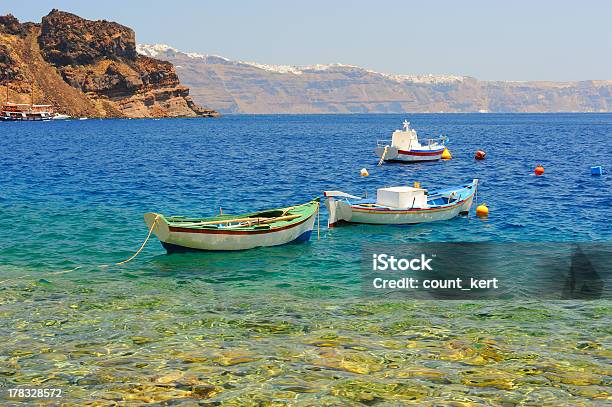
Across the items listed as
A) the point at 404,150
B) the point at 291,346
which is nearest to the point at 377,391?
the point at 291,346

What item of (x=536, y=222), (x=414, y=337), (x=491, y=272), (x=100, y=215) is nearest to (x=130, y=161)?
(x=100, y=215)

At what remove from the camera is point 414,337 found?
14.0m

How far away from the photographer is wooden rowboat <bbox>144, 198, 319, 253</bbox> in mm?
22594

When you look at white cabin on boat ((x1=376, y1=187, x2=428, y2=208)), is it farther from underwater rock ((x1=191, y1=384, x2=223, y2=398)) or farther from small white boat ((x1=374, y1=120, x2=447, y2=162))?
small white boat ((x1=374, y1=120, x2=447, y2=162))

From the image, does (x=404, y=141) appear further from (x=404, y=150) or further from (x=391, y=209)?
(x=391, y=209)

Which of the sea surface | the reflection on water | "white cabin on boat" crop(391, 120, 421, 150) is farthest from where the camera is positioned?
"white cabin on boat" crop(391, 120, 421, 150)

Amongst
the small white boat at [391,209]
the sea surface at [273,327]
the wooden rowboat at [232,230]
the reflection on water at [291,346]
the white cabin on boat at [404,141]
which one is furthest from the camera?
the white cabin on boat at [404,141]

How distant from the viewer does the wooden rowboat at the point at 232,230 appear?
22594mm

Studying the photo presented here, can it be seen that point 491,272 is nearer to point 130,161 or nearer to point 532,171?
point 532,171

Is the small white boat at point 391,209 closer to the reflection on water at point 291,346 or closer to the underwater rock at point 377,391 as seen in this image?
the reflection on water at point 291,346

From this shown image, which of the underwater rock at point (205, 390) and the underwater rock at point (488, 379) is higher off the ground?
the underwater rock at point (488, 379)

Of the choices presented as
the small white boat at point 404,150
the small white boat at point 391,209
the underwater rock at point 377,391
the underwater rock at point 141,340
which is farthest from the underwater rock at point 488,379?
the small white boat at point 404,150

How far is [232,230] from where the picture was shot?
2314cm

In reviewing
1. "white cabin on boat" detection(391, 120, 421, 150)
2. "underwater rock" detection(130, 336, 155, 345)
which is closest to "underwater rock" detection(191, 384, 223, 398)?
"underwater rock" detection(130, 336, 155, 345)
